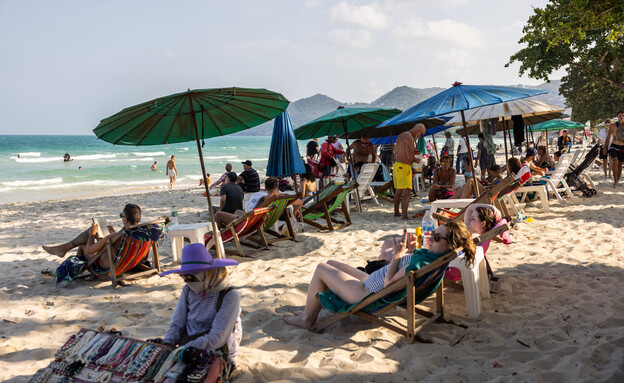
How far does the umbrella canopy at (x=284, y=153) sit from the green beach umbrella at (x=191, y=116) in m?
1.75

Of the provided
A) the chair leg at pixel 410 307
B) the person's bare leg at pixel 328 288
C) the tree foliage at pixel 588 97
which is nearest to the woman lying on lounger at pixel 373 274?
the person's bare leg at pixel 328 288

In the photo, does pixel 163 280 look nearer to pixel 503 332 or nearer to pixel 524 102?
pixel 503 332

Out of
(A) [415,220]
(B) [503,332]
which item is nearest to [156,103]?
(B) [503,332]

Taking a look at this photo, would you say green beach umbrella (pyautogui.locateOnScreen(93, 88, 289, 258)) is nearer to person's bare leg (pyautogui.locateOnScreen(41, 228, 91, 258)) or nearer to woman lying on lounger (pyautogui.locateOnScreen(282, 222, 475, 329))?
person's bare leg (pyautogui.locateOnScreen(41, 228, 91, 258))

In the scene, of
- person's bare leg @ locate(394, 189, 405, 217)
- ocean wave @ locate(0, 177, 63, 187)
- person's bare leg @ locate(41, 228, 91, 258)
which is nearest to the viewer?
person's bare leg @ locate(41, 228, 91, 258)

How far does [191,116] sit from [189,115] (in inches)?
7.1

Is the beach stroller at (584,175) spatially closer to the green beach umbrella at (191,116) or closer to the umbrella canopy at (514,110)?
the umbrella canopy at (514,110)

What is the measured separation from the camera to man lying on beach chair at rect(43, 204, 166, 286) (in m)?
4.36

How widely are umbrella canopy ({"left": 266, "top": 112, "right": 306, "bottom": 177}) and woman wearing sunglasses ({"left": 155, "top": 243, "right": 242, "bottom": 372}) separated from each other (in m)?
4.23

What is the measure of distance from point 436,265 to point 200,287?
57.1 inches

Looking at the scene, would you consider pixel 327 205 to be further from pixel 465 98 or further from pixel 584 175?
pixel 584 175

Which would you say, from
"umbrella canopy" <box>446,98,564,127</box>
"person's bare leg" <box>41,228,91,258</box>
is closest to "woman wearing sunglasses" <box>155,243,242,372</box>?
"person's bare leg" <box>41,228,91,258</box>

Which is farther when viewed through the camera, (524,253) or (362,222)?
(362,222)

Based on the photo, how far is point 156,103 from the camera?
12.3ft
